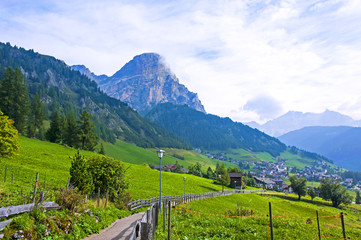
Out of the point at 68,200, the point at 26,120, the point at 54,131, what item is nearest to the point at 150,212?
the point at 68,200

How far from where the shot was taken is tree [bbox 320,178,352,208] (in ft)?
310

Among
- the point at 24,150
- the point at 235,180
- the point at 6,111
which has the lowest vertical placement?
the point at 235,180

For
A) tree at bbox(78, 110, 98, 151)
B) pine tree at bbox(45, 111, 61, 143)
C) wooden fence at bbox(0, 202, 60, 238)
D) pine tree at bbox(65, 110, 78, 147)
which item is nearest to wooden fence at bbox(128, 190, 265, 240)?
wooden fence at bbox(0, 202, 60, 238)

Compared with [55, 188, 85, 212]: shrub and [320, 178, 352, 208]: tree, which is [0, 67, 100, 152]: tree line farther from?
[320, 178, 352, 208]: tree

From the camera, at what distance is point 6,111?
246ft

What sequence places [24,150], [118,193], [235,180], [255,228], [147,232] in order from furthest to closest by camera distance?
[235,180] < [24,150] < [118,193] < [255,228] < [147,232]

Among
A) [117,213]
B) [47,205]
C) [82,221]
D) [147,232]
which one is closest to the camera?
[147,232]

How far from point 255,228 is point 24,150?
2226 inches

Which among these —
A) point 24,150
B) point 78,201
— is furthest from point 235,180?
point 78,201

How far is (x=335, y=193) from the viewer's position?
3770 inches

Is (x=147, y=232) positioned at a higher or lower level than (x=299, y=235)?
higher

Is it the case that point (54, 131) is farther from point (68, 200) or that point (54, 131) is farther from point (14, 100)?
point (68, 200)

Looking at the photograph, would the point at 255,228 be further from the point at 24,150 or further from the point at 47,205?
the point at 24,150

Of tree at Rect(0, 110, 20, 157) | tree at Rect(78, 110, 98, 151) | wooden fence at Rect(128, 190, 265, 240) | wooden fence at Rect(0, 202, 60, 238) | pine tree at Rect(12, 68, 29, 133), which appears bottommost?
wooden fence at Rect(128, 190, 265, 240)
